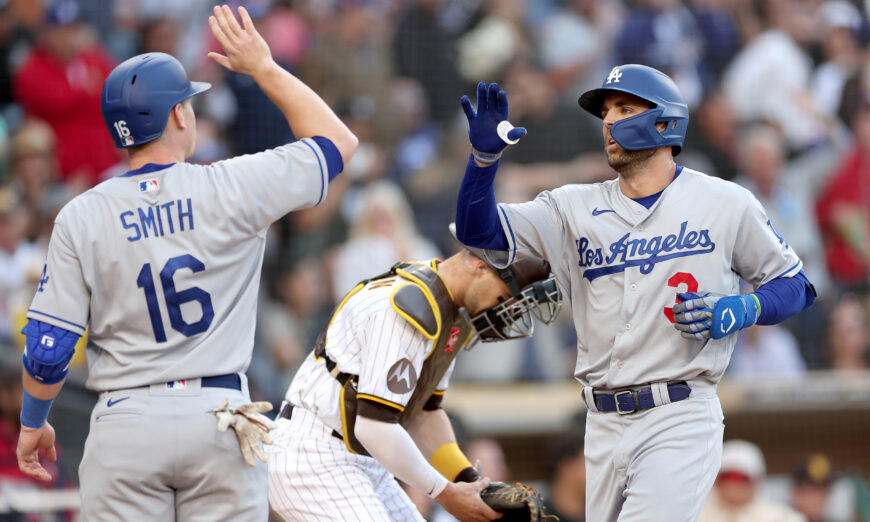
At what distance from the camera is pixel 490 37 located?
9.50 metres

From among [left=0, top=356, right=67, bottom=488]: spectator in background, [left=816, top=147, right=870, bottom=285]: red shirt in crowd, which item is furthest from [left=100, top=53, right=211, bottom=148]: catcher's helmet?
[left=816, top=147, right=870, bottom=285]: red shirt in crowd

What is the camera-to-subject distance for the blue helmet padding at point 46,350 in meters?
3.14

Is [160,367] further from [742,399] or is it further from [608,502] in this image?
[742,399]

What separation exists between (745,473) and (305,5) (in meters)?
5.11

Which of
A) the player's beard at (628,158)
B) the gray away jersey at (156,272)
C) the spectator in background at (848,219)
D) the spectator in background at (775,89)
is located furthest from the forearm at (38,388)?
the spectator in background at (775,89)

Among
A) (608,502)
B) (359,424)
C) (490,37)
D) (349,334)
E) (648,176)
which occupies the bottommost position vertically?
(608,502)

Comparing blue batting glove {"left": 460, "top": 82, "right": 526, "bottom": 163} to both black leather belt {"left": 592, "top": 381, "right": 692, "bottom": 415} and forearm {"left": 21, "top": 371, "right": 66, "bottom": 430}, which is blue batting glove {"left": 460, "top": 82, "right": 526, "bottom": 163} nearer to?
black leather belt {"left": 592, "top": 381, "right": 692, "bottom": 415}

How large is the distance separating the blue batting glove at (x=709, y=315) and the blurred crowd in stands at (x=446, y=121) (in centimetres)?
430

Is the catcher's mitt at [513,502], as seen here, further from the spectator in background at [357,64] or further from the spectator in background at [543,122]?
the spectator in background at [543,122]

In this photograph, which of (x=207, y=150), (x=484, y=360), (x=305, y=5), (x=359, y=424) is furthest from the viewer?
(x=305, y=5)

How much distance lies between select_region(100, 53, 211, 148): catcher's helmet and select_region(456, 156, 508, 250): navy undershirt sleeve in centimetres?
90

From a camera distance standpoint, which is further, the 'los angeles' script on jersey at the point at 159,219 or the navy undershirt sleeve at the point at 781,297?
the navy undershirt sleeve at the point at 781,297

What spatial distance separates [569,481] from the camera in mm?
6379

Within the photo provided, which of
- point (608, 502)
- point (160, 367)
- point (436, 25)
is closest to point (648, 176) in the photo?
point (608, 502)
